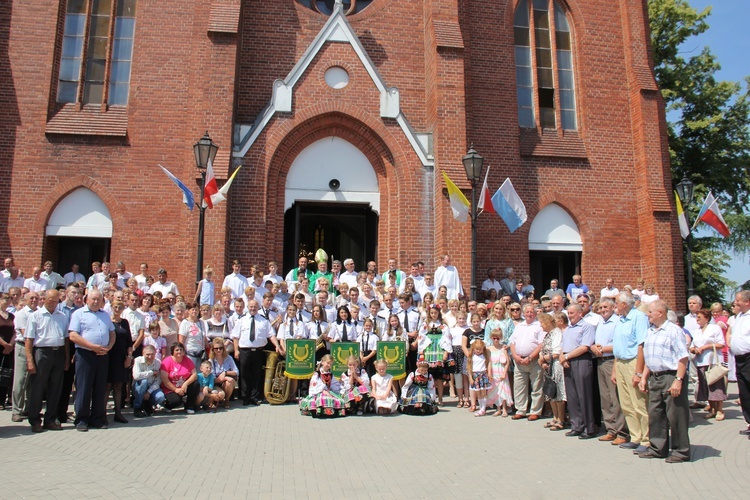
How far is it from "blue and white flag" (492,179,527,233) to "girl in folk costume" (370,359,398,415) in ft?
17.0

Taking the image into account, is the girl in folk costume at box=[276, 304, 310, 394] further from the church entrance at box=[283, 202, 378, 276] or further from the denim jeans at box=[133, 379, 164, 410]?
the church entrance at box=[283, 202, 378, 276]

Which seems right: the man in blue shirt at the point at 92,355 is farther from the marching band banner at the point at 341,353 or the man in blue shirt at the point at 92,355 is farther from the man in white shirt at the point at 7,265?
the man in white shirt at the point at 7,265

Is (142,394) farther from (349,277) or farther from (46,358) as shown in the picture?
(349,277)

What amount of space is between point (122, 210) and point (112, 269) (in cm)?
149

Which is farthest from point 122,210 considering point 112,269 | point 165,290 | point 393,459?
point 393,459

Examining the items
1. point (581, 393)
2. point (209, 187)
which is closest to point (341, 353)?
point (581, 393)

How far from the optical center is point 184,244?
46.8ft

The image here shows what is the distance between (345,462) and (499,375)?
3.99 metres

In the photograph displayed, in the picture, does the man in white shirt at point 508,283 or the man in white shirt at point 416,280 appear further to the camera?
the man in white shirt at point 508,283

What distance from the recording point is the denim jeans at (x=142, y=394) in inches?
357

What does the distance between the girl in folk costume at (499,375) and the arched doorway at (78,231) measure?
9714 millimetres

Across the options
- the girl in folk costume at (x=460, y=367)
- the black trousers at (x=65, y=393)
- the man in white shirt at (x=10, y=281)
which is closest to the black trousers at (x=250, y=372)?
the black trousers at (x=65, y=393)

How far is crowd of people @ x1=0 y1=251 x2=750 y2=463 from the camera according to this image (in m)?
7.38

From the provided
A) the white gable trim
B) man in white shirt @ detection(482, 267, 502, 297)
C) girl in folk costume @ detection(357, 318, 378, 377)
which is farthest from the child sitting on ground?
man in white shirt @ detection(482, 267, 502, 297)
